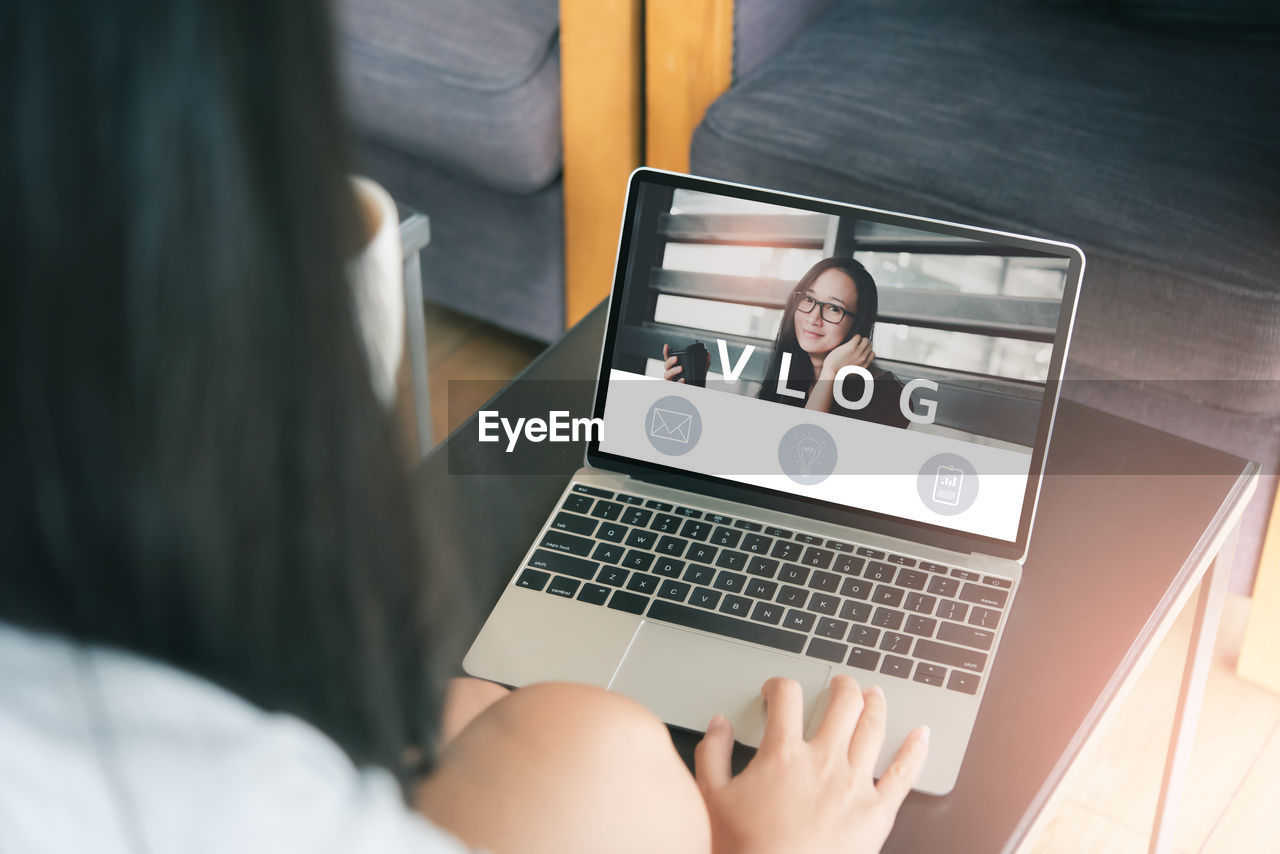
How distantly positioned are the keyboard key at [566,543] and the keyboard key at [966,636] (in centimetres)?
23

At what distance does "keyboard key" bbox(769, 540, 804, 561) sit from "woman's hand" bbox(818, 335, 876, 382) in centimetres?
11

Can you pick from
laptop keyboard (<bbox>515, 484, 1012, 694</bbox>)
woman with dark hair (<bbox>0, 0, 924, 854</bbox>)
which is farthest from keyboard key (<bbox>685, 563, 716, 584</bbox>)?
woman with dark hair (<bbox>0, 0, 924, 854</bbox>)

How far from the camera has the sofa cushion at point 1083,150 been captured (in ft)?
3.34

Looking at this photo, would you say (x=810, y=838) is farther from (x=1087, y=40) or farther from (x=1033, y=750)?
(x=1087, y=40)

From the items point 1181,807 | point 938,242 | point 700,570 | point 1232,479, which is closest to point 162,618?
point 700,570

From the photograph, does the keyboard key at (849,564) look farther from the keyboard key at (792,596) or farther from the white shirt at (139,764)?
the white shirt at (139,764)

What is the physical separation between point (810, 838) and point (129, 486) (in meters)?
0.38

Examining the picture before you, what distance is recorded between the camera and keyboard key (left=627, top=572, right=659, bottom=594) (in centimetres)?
71

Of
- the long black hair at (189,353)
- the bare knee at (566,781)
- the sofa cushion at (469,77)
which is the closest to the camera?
the long black hair at (189,353)

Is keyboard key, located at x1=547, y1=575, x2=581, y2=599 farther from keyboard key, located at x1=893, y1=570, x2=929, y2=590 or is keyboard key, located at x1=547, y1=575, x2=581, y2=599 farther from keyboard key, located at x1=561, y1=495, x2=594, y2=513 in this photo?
keyboard key, located at x1=893, y1=570, x2=929, y2=590

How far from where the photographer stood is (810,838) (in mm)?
529

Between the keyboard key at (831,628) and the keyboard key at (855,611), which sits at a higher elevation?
the keyboard key at (855,611)

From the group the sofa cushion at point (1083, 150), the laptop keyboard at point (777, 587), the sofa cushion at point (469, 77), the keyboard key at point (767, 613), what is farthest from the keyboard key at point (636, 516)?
the sofa cushion at point (469, 77)

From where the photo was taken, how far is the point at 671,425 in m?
0.77
